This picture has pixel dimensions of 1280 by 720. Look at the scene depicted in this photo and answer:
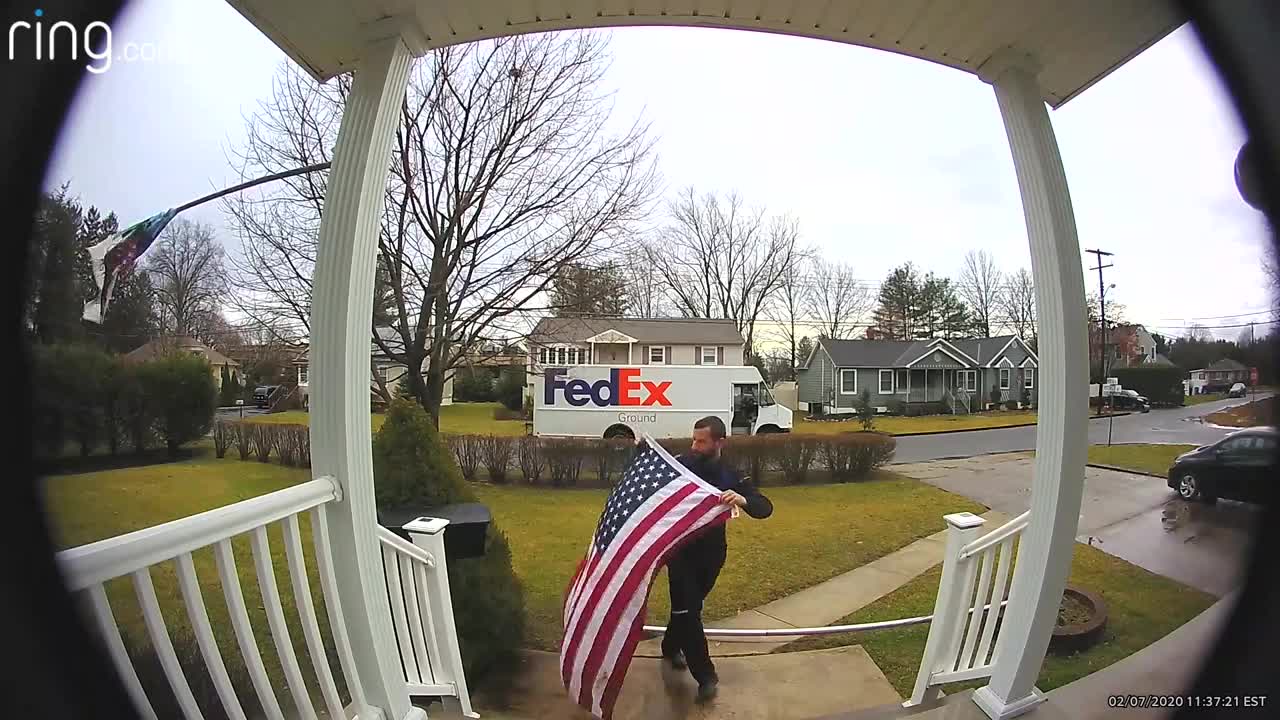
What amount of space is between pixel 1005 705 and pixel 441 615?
2.46 m

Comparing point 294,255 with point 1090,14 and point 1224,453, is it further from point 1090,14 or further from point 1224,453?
point 1224,453

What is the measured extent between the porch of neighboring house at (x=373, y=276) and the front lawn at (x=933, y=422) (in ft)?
32.4

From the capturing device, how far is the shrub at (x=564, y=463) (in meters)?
8.76

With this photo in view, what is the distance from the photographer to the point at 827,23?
2.22 m

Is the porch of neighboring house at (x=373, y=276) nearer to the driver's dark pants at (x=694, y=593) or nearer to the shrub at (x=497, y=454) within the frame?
the driver's dark pants at (x=694, y=593)

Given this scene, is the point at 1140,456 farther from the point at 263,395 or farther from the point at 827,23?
the point at 263,395

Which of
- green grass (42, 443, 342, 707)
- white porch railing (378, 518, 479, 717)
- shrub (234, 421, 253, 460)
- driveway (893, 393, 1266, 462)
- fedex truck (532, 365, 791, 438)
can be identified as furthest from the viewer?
fedex truck (532, 365, 791, 438)

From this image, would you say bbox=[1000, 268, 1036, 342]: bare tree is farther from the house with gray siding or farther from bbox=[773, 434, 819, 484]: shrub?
bbox=[773, 434, 819, 484]: shrub

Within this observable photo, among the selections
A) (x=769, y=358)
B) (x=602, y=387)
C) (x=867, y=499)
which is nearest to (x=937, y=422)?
(x=769, y=358)

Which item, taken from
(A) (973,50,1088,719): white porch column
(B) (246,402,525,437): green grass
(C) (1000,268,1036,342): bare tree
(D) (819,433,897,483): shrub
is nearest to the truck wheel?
(B) (246,402,525,437): green grass

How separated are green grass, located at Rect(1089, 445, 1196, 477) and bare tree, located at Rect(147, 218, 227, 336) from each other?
1091 cm

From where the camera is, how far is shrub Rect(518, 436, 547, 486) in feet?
28.8

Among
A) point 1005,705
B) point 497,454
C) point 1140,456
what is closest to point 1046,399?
point 1005,705

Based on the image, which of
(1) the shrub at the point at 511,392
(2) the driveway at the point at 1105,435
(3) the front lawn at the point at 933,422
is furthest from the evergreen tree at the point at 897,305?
(1) the shrub at the point at 511,392
